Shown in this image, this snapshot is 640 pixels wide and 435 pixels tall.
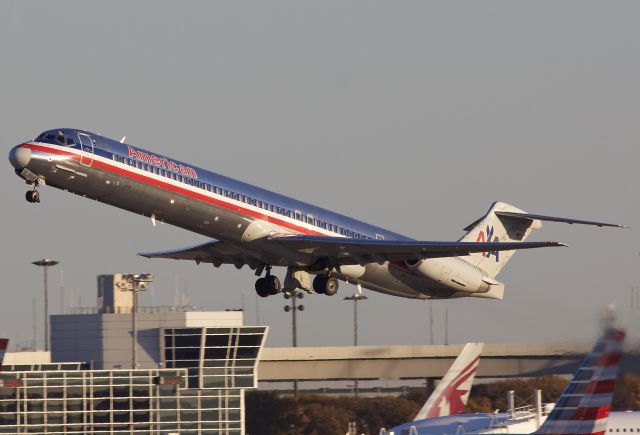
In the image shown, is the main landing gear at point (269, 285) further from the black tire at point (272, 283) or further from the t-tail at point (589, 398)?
the t-tail at point (589, 398)

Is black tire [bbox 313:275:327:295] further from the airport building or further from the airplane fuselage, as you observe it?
the airport building

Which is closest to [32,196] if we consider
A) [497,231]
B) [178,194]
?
[178,194]

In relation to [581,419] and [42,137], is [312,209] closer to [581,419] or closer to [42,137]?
[42,137]

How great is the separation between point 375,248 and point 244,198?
5687mm

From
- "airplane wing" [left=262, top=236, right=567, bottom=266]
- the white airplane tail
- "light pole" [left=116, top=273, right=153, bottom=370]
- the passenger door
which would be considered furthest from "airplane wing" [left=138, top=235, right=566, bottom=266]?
"light pole" [left=116, top=273, right=153, bottom=370]

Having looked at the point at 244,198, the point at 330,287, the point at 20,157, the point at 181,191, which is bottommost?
the point at 330,287

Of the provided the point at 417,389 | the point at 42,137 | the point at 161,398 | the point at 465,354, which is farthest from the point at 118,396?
the point at 417,389

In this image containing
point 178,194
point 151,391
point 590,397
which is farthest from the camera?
point 151,391

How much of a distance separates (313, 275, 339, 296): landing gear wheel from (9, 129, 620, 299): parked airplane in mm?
41

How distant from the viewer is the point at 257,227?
4794 cm

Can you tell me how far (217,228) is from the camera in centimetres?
4741

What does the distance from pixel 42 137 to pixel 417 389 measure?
211ft

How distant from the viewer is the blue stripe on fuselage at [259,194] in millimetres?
44812

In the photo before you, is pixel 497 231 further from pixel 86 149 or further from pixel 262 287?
pixel 86 149
